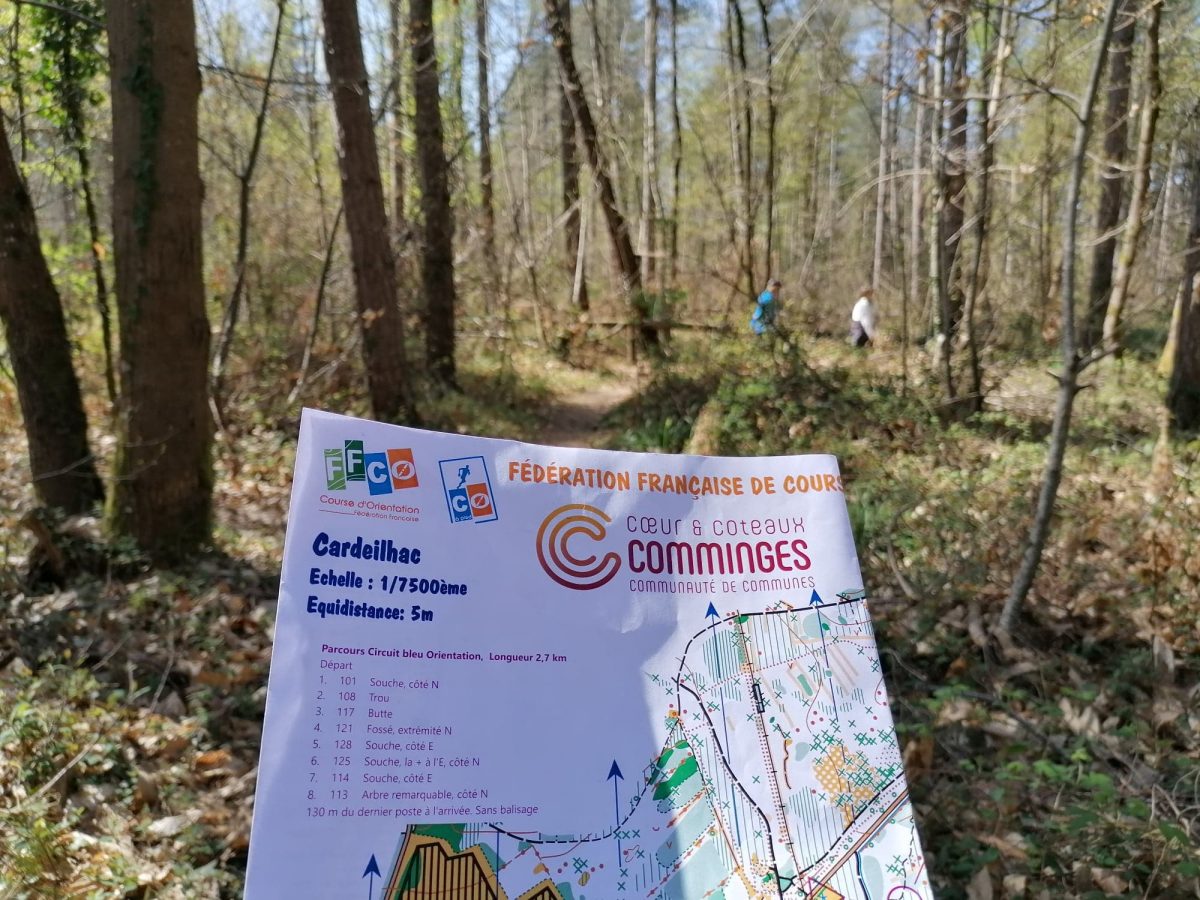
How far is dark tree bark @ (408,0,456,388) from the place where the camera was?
1077 cm

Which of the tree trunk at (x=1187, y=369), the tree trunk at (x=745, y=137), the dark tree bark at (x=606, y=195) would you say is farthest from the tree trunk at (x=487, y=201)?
the tree trunk at (x=1187, y=369)

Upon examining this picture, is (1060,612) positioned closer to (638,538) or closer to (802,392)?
(638,538)

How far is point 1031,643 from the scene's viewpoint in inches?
192

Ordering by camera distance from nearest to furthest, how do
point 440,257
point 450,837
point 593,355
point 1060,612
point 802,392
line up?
point 450,837
point 1060,612
point 802,392
point 440,257
point 593,355

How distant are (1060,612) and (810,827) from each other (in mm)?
3912

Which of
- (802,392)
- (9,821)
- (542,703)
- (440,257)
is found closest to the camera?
(542,703)

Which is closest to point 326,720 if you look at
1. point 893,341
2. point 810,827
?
point 810,827

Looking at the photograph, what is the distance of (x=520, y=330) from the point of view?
15539 millimetres

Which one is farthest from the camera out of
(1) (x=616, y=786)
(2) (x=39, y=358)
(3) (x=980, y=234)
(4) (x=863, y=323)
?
(4) (x=863, y=323)

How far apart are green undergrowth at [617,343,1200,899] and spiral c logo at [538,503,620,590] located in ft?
6.72

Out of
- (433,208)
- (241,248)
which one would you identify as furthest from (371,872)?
(433,208)

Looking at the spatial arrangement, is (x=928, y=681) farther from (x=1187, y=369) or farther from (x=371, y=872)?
(x=1187, y=369)

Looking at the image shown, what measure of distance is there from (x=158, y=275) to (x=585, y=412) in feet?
25.5

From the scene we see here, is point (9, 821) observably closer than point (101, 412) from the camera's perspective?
Yes
